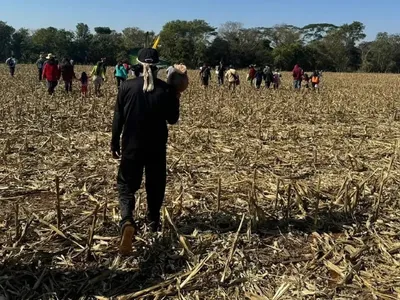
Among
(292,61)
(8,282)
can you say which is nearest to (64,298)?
(8,282)

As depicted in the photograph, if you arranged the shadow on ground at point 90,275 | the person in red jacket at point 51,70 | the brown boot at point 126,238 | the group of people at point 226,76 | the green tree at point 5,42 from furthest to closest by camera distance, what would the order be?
the green tree at point 5,42
the group of people at point 226,76
the person in red jacket at point 51,70
the brown boot at point 126,238
the shadow on ground at point 90,275

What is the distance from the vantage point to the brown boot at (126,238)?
3.81 metres

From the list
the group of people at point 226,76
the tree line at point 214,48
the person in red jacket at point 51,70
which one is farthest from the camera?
the tree line at point 214,48

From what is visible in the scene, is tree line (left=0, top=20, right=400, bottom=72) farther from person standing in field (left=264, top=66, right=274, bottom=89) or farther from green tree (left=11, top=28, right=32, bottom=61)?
person standing in field (left=264, top=66, right=274, bottom=89)

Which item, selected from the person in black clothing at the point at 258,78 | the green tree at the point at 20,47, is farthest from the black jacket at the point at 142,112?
the green tree at the point at 20,47

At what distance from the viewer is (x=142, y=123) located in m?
4.06

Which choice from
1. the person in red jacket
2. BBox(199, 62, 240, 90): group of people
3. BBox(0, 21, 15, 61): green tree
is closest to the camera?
the person in red jacket

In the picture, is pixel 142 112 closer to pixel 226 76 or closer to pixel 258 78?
pixel 226 76

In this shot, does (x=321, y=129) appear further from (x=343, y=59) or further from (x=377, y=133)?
(x=343, y=59)

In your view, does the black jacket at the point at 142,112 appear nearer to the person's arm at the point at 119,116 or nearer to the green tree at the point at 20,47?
the person's arm at the point at 119,116

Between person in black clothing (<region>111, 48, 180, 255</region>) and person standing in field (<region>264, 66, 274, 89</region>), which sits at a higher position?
person in black clothing (<region>111, 48, 180, 255</region>)

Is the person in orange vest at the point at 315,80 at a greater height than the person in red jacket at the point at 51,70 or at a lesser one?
lesser

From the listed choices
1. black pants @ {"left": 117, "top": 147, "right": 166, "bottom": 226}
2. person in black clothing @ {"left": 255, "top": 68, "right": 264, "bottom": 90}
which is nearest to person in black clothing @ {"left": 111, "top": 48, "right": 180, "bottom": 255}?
black pants @ {"left": 117, "top": 147, "right": 166, "bottom": 226}

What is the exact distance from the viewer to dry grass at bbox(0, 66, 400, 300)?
3.61 meters
